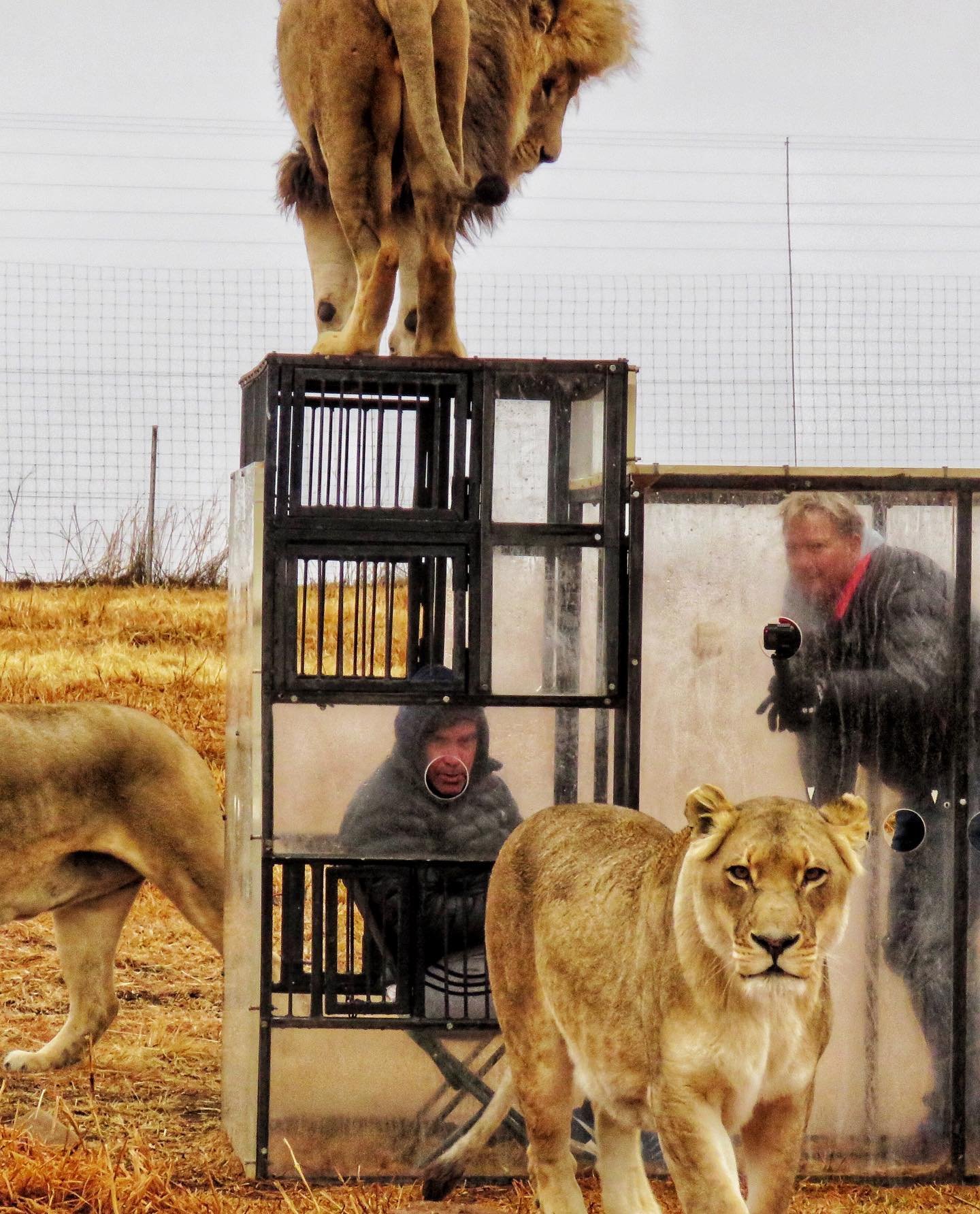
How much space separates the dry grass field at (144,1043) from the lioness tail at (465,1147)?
92 mm

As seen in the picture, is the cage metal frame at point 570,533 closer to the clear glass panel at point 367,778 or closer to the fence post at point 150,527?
the clear glass panel at point 367,778

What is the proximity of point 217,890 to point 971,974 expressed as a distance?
88.7 inches

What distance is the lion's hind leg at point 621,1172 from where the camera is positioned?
392cm

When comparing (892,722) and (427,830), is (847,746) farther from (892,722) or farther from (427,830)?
(427,830)

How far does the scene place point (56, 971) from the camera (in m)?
7.20

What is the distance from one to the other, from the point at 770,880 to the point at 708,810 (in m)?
0.21

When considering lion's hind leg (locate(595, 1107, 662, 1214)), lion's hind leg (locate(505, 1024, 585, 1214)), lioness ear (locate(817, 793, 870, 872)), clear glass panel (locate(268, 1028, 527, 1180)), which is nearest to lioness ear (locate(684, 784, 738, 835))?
lioness ear (locate(817, 793, 870, 872))

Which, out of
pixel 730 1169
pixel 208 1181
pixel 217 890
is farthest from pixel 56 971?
pixel 730 1169

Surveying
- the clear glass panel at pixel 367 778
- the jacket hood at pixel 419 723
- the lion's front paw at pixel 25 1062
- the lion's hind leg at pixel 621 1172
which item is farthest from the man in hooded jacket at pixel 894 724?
the lion's front paw at pixel 25 1062

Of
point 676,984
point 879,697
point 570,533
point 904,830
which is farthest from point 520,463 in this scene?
point 676,984

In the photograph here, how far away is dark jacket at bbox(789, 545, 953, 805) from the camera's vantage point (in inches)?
180

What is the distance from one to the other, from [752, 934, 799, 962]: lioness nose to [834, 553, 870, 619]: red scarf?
5.50ft

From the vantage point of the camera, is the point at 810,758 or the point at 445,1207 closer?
the point at 445,1207

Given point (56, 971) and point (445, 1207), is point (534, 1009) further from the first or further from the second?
point (56, 971)
